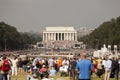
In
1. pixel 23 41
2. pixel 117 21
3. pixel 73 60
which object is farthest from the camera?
pixel 23 41

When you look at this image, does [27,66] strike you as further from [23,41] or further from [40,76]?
[23,41]

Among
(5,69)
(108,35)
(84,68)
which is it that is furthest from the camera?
(108,35)

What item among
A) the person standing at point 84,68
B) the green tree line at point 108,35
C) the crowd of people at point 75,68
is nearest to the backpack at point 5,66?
the crowd of people at point 75,68

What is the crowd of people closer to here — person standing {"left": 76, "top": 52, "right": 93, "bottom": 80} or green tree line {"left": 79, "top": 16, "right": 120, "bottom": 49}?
person standing {"left": 76, "top": 52, "right": 93, "bottom": 80}

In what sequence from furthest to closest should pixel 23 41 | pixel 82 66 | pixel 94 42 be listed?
1. pixel 23 41
2. pixel 94 42
3. pixel 82 66

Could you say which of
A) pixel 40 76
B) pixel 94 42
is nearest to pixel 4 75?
pixel 40 76

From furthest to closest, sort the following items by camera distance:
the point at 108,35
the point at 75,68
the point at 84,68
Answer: the point at 108,35
the point at 75,68
the point at 84,68

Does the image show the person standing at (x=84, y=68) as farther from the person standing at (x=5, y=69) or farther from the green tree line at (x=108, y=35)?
the green tree line at (x=108, y=35)

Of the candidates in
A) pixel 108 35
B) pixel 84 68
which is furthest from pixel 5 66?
pixel 108 35

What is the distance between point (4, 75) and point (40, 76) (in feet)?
16.0

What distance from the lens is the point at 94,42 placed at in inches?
7313

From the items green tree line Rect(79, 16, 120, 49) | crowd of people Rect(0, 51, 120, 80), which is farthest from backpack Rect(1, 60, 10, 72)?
green tree line Rect(79, 16, 120, 49)

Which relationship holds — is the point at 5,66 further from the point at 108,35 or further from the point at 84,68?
the point at 108,35

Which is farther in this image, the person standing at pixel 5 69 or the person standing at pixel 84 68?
the person standing at pixel 5 69
